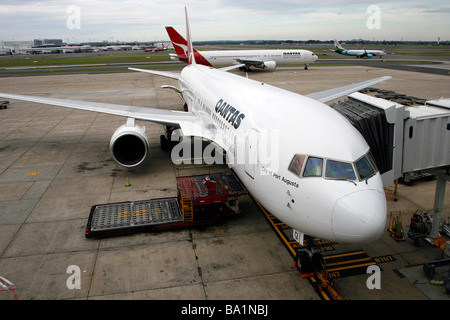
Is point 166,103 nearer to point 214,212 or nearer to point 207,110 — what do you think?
point 207,110

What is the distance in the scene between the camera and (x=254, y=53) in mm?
59219

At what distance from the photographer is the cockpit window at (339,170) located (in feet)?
23.4

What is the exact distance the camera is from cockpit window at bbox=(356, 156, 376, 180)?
7266 mm

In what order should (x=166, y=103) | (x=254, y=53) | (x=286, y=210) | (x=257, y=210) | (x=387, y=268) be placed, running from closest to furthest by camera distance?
(x=286, y=210)
(x=387, y=268)
(x=257, y=210)
(x=166, y=103)
(x=254, y=53)

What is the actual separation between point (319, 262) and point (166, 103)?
2641 centimetres

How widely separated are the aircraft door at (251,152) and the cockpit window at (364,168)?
8.81 feet

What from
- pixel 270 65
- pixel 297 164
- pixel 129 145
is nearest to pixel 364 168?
pixel 297 164

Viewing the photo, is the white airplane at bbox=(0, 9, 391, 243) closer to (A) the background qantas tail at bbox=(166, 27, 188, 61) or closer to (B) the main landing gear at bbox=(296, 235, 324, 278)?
(B) the main landing gear at bbox=(296, 235, 324, 278)

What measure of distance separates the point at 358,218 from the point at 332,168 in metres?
1.18

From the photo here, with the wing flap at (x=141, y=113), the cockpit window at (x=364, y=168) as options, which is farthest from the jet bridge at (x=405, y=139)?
the wing flap at (x=141, y=113)

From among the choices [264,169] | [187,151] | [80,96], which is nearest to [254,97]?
[264,169]

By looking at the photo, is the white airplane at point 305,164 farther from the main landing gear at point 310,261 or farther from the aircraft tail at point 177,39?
the aircraft tail at point 177,39
